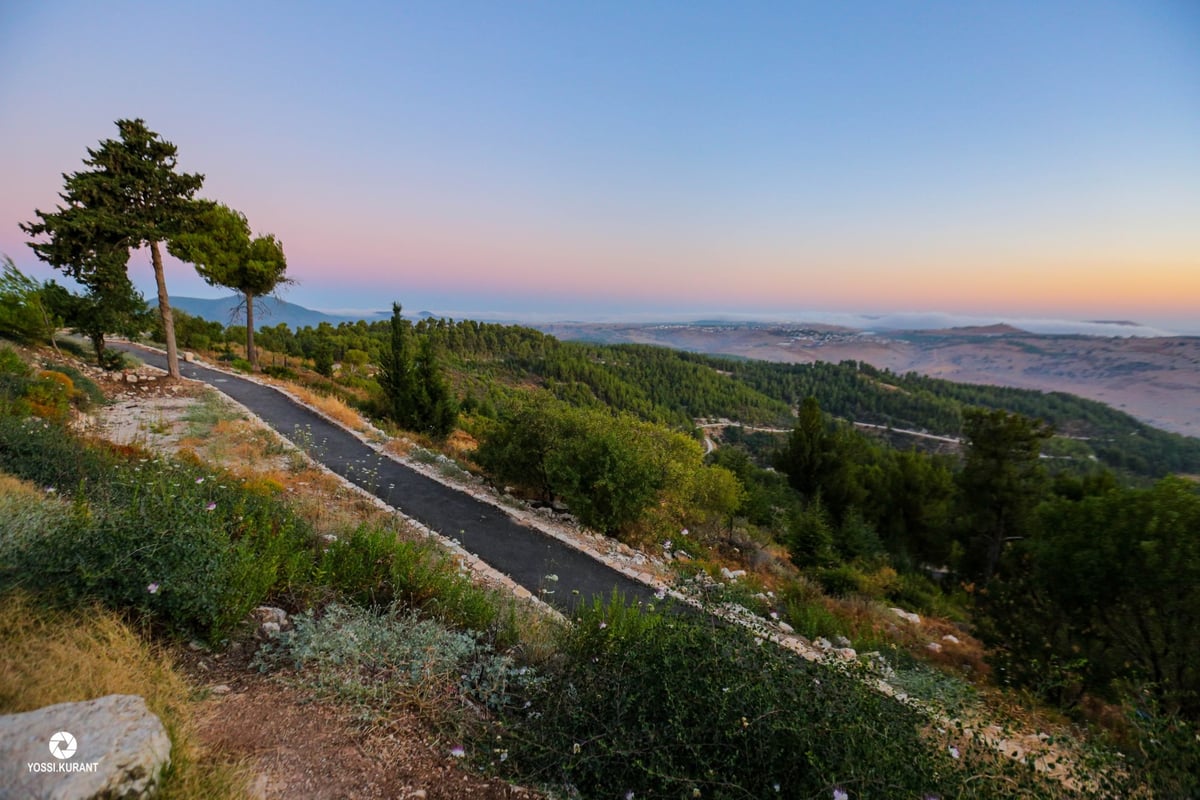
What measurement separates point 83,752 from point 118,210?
17683 mm

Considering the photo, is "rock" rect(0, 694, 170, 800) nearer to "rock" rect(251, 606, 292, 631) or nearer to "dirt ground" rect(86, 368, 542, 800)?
"dirt ground" rect(86, 368, 542, 800)

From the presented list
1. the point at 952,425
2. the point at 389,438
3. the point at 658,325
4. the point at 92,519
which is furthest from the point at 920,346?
the point at 658,325

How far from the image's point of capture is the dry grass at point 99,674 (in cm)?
189

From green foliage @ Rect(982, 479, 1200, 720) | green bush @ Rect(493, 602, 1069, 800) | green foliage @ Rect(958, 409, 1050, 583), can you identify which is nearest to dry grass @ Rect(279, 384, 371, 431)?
green bush @ Rect(493, 602, 1069, 800)

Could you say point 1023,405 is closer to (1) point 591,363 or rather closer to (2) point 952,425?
(2) point 952,425

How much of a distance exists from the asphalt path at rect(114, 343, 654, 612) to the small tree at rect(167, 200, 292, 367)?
9.34 m

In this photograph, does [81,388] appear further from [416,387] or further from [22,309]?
[416,387]

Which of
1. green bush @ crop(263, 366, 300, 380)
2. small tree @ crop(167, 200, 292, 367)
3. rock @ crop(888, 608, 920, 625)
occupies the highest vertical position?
small tree @ crop(167, 200, 292, 367)

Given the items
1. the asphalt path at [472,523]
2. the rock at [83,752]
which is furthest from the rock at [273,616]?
the asphalt path at [472,523]

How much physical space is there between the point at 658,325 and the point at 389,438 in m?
161

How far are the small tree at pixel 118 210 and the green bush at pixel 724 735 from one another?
680 inches

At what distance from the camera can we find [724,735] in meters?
2.24

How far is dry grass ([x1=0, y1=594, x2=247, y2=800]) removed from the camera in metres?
1.89

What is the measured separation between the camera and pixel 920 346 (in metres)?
69.8
